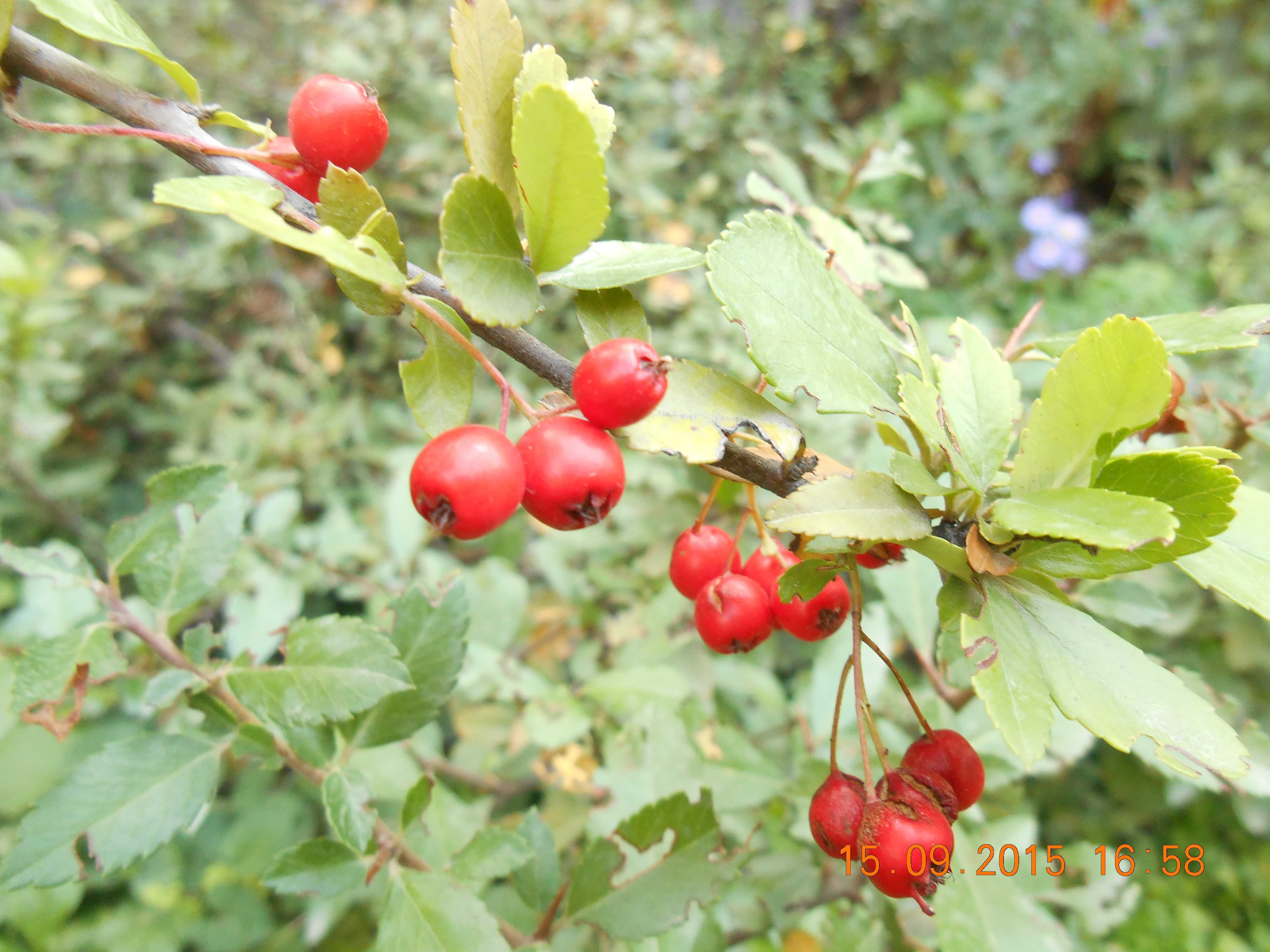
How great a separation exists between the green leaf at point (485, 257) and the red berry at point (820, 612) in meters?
0.47

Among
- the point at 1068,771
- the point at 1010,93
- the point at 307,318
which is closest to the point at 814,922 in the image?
the point at 1068,771

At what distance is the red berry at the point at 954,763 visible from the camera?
0.86 m

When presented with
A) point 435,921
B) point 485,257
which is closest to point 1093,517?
point 485,257

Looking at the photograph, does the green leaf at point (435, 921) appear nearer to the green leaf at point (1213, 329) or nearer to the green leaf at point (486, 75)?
the green leaf at point (486, 75)

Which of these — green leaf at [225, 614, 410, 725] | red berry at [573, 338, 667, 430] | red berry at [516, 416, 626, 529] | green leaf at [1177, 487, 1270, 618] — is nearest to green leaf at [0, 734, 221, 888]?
green leaf at [225, 614, 410, 725]

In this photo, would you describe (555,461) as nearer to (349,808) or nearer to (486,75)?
(486,75)

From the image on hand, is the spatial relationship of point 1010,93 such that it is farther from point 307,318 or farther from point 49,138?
point 49,138

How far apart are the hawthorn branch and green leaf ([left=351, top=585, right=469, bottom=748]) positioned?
51cm

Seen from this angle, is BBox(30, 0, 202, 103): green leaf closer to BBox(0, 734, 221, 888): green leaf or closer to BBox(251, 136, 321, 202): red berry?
BBox(251, 136, 321, 202): red berry

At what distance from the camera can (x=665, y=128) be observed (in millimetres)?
3340

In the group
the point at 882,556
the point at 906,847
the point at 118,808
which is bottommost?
the point at 118,808

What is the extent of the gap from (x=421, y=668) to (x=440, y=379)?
20.7 inches

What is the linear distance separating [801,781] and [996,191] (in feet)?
12.2

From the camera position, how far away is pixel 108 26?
0.72m
